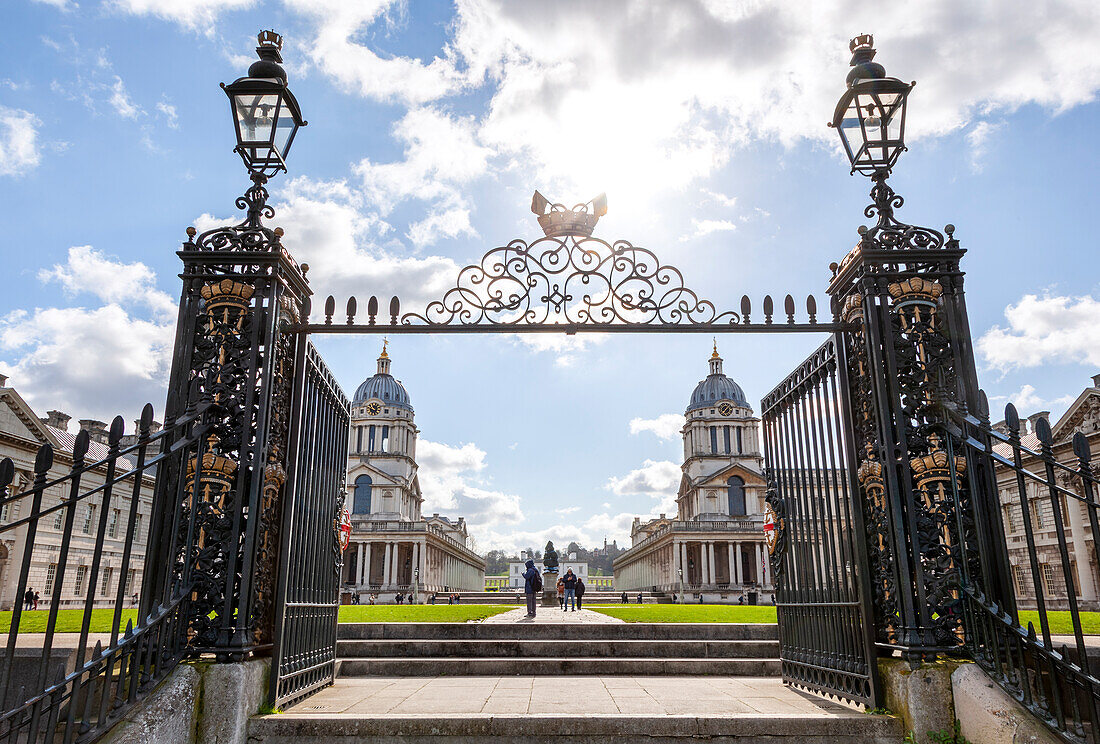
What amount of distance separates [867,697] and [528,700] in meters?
2.63

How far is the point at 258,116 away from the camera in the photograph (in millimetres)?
6176

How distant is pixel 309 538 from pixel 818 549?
4.46m

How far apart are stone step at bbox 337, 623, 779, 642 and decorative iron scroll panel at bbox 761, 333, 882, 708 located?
294 centimetres

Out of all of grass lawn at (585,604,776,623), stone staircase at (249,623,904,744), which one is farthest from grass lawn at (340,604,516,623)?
grass lawn at (585,604,776,623)

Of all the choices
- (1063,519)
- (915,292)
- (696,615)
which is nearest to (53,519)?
(696,615)

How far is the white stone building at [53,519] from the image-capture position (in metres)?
35.4

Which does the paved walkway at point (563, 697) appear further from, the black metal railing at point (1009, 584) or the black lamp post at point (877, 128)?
the black lamp post at point (877, 128)

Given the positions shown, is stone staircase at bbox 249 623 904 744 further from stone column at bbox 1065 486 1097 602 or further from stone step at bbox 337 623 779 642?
stone column at bbox 1065 486 1097 602

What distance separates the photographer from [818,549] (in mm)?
6586

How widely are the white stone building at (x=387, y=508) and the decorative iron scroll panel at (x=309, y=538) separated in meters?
57.2

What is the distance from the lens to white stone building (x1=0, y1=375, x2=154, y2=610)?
35.4 metres

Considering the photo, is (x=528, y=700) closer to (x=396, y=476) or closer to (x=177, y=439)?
(x=177, y=439)

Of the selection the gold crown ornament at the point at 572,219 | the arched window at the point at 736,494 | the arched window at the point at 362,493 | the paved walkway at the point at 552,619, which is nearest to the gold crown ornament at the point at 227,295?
the gold crown ornament at the point at 572,219

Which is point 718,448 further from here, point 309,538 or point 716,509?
point 309,538
